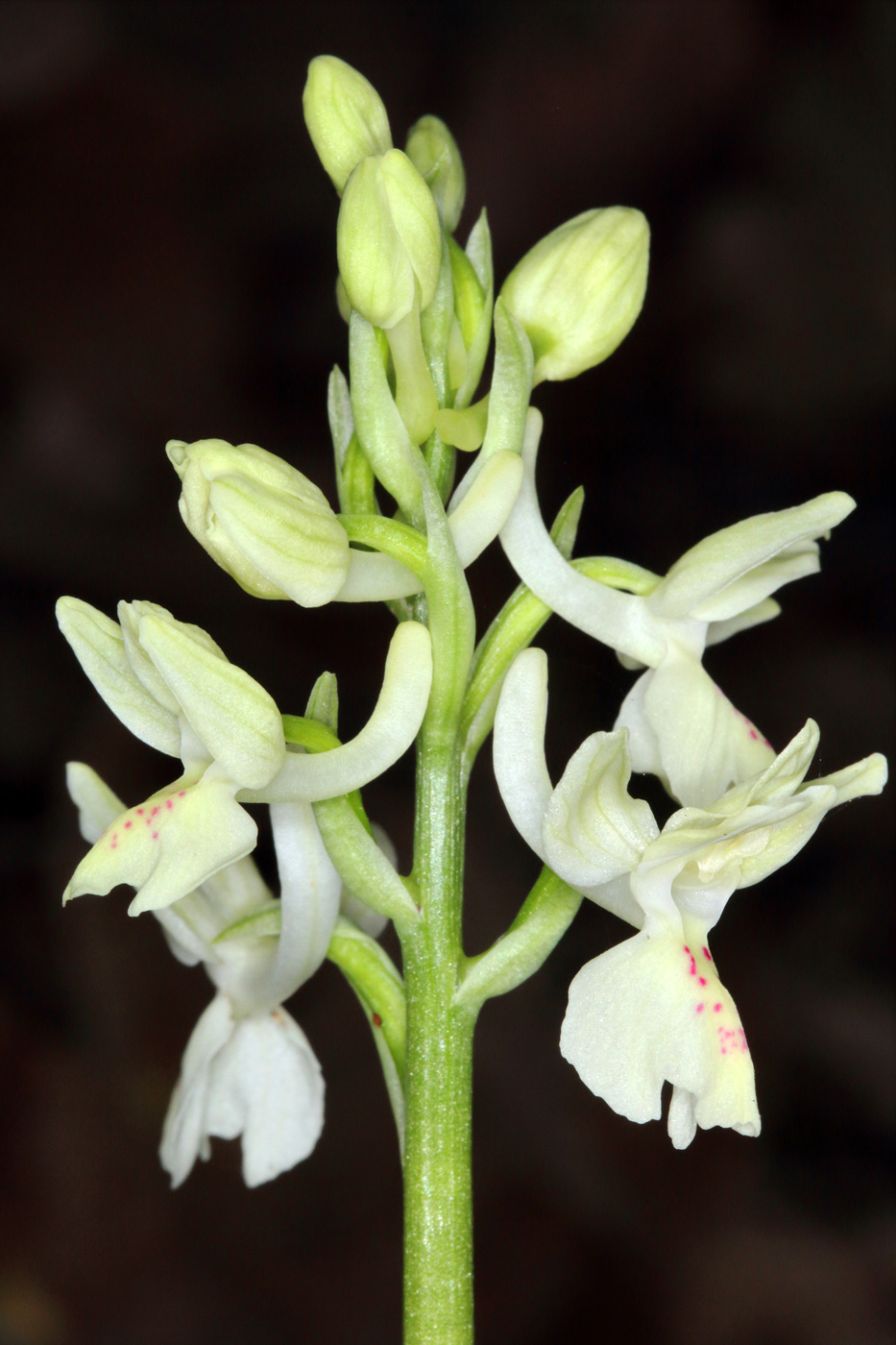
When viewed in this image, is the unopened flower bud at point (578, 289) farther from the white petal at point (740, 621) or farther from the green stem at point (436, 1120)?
the green stem at point (436, 1120)

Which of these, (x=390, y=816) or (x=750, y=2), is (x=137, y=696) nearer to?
(x=390, y=816)

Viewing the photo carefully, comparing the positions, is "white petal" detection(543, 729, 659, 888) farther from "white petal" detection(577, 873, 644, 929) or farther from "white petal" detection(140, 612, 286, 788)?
"white petal" detection(140, 612, 286, 788)

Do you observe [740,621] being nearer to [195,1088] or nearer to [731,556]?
[731,556]

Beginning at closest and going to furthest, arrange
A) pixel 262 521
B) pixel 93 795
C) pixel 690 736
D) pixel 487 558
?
1. pixel 262 521
2. pixel 690 736
3. pixel 93 795
4. pixel 487 558

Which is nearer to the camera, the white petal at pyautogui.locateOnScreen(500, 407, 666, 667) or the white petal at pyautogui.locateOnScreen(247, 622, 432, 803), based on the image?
the white petal at pyautogui.locateOnScreen(247, 622, 432, 803)

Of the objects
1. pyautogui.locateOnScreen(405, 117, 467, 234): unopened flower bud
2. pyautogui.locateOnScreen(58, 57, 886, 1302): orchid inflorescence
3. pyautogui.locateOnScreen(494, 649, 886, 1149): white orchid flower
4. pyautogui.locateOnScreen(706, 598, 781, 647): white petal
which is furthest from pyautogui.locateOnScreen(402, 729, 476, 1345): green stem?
pyautogui.locateOnScreen(405, 117, 467, 234): unopened flower bud

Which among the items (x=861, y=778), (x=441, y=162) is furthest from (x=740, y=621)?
Result: (x=441, y=162)
